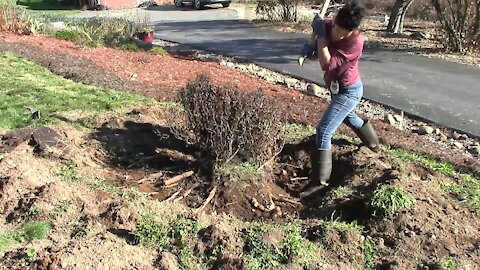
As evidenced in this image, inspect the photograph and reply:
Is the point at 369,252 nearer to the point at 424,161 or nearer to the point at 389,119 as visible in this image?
the point at 424,161

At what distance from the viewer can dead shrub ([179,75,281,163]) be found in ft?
16.4

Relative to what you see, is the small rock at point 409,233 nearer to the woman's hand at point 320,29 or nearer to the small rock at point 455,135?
the woman's hand at point 320,29

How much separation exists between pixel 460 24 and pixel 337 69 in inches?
448

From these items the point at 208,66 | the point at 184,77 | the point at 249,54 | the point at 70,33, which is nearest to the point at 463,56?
the point at 249,54

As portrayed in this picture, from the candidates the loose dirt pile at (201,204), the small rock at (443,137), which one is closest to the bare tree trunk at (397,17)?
the small rock at (443,137)

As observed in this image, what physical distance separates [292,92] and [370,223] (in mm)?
6015

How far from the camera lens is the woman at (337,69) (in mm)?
4672

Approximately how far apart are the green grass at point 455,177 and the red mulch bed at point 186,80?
0.17 m

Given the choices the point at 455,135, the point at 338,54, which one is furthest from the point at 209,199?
the point at 455,135

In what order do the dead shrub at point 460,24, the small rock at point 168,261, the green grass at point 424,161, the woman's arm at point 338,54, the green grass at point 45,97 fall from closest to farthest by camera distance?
the small rock at point 168,261 < the woman's arm at point 338,54 < the green grass at point 424,161 < the green grass at point 45,97 < the dead shrub at point 460,24

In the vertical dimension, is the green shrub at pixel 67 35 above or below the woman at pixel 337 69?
below

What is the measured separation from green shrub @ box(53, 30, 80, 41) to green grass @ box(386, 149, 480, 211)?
10.9 m

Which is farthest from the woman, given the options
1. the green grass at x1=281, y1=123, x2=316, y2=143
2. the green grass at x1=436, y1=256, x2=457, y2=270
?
the green grass at x1=436, y1=256, x2=457, y2=270

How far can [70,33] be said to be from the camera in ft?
50.8
